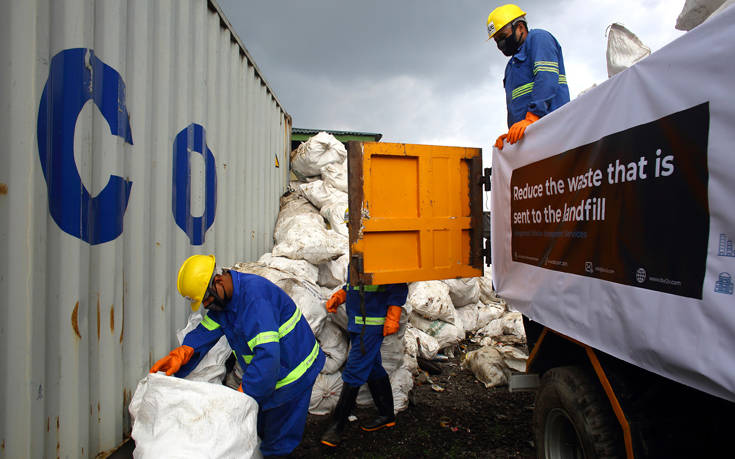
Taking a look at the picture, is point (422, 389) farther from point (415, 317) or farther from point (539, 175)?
point (539, 175)

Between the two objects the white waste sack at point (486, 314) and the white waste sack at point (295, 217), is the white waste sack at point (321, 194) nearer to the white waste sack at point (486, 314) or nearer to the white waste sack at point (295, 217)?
the white waste sack at point (295, 217)

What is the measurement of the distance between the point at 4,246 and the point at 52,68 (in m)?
0.82

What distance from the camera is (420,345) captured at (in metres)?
4.39

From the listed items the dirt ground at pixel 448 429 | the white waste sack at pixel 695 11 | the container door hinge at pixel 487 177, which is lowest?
the dirt ground at pixel 448 429

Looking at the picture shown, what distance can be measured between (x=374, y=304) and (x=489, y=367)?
1.58 m

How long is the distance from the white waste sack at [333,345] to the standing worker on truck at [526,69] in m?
2.04

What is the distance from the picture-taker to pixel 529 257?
6.73 ft

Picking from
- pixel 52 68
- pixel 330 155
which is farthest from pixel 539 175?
pixel 330 155

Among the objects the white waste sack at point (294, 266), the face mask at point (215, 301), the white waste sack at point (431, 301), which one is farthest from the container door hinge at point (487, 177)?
the white waste sack at point (431, 301)

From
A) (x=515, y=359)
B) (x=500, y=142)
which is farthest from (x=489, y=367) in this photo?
(x=500, y=142)

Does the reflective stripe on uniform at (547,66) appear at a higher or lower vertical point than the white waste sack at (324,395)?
higher

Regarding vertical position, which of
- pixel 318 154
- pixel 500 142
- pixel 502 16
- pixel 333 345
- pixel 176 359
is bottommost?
pixel 333 345

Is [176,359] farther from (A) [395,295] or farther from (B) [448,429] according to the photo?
(B) [448,429]

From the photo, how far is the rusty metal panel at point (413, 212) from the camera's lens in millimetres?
2324
